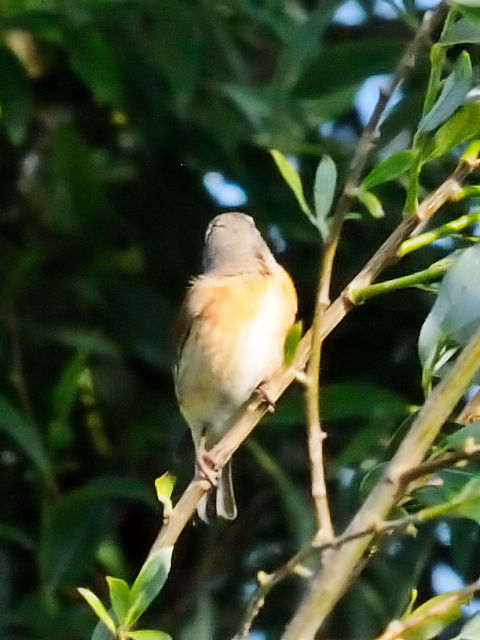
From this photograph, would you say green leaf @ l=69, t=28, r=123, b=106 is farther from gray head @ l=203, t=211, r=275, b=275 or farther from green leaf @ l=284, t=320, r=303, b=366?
green leaf @ l=284, t=320, r=303, b=366

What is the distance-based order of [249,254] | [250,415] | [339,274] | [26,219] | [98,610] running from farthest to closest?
[26,219] < [339,274] < [249,254] < [250,415] < [98,610]

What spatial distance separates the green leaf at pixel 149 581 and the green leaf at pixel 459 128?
243mm

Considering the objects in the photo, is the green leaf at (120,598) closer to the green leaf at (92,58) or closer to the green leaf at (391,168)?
the green leaf at (391,168)

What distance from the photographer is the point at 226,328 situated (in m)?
1.58

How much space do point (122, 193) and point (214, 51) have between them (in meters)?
0.26

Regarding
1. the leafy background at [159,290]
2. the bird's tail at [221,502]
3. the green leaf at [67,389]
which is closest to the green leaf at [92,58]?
the leafy background at [159,290]

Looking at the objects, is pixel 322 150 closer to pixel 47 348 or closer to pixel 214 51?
pixel 214 51

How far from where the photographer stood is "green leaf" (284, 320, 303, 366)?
2.19 ft

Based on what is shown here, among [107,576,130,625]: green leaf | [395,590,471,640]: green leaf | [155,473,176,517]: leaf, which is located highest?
[155,473,176,517]: leaf

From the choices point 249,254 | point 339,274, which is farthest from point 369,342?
point 249,254

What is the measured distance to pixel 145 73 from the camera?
5.45 feet

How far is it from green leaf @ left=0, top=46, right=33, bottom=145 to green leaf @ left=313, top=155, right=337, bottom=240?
0.87 meters

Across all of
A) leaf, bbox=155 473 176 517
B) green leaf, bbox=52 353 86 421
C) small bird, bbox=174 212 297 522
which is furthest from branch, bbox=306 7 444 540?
green leaf, bbox=52 353 86 421

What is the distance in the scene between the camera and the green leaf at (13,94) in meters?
1.56
